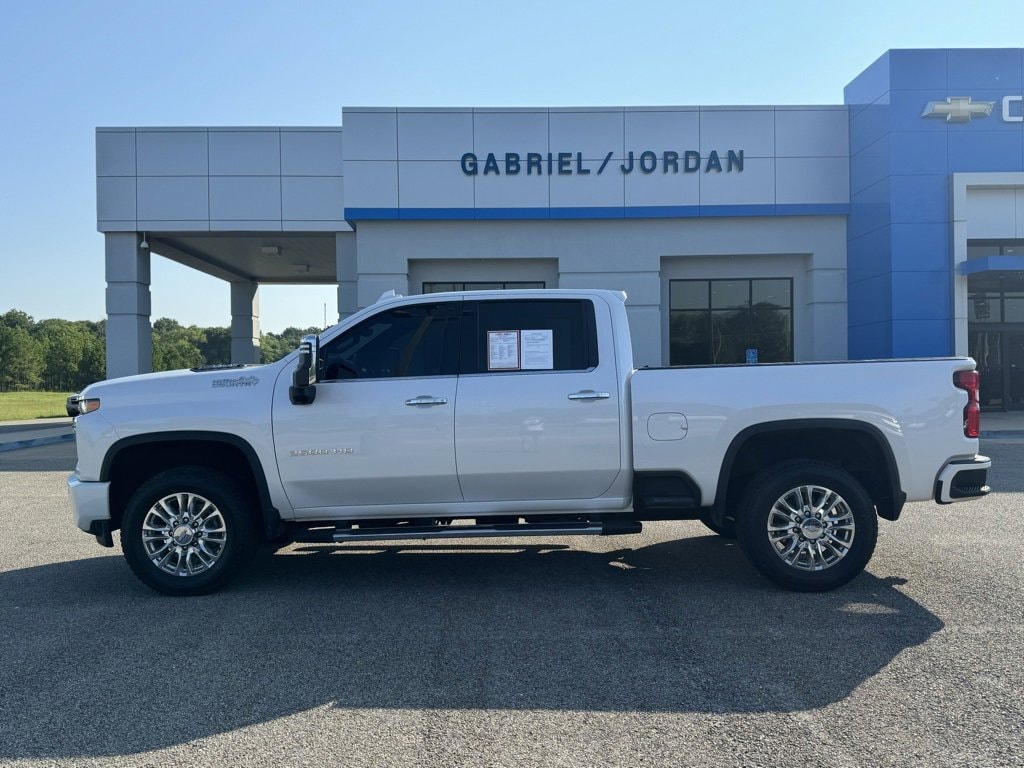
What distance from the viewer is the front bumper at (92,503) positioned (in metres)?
5.75

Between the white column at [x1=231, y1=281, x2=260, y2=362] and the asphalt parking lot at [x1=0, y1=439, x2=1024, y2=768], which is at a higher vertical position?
the white column at [x1=231, y1=281, x2=260, y2=362]

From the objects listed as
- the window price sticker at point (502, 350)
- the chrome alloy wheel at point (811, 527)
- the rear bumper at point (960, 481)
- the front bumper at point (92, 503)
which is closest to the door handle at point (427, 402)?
the window price sticker at point (502, 350)

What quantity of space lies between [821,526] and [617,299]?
2197 mm

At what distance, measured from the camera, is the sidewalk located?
17594mm

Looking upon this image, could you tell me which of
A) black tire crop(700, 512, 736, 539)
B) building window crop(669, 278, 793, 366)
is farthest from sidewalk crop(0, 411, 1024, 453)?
black tire crop(700, 512, 736, 539)

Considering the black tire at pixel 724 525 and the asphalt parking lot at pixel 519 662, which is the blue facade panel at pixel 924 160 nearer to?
the asphalt parking lot at pixel 519 662

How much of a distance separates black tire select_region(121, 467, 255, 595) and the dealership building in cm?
1466

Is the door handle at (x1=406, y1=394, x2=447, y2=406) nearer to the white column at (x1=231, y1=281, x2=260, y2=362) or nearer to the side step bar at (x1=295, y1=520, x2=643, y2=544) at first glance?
the side step bar at (x1=295, y1=520, x2=643, y2=544)

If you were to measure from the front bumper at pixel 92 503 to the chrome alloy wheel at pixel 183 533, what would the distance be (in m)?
0.32

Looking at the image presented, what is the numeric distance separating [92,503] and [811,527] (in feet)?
16.8

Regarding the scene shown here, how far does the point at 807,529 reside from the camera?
5.67m

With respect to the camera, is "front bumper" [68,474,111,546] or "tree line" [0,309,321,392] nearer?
"front bumper" [68,474,111,546]

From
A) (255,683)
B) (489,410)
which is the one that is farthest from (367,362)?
(255,683)

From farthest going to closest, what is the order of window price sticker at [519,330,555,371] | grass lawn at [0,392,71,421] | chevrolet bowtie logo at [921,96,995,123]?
grass lawn at [0,392,71,421]
chevrolet bowtie logo at [921,96,995,123]
window price sticker at [519,330,555,371]
